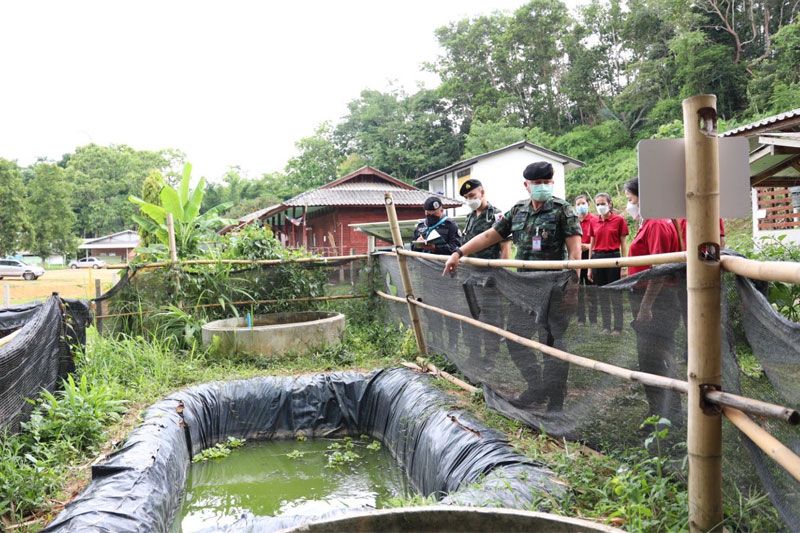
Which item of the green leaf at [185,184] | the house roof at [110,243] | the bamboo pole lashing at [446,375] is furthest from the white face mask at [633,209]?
the house roof at [110,243]

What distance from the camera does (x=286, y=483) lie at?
5.06 metres

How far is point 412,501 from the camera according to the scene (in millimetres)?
2963

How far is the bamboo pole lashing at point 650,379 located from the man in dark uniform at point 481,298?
0.23 feet

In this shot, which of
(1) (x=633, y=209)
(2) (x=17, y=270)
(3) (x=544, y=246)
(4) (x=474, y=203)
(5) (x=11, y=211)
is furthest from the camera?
(2) (x=17, y=270)

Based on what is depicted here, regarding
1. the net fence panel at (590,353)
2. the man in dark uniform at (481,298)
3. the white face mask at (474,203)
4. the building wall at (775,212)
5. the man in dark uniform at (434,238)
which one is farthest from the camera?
the building wall at (775,212)

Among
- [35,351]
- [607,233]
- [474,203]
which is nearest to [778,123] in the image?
[607,233]

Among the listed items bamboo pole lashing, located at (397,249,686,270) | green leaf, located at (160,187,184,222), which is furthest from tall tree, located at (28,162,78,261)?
bamboo pole lashing, located at (397,249,686,270)

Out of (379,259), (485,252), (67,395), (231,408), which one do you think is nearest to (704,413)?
(485,252)

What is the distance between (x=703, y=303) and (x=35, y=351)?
4.32m

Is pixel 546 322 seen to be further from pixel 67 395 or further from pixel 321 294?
pixel 321 294

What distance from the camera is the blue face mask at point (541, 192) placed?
3.96m

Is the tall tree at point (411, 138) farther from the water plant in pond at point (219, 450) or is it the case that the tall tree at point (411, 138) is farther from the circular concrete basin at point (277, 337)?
the water plant in pond at point (219, 450)

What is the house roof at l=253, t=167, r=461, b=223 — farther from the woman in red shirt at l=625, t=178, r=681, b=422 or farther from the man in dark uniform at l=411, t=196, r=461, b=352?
the woman in red shirt at l=625, t=178, r=681, b=422

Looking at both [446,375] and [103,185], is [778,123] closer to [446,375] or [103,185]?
[446,375]
